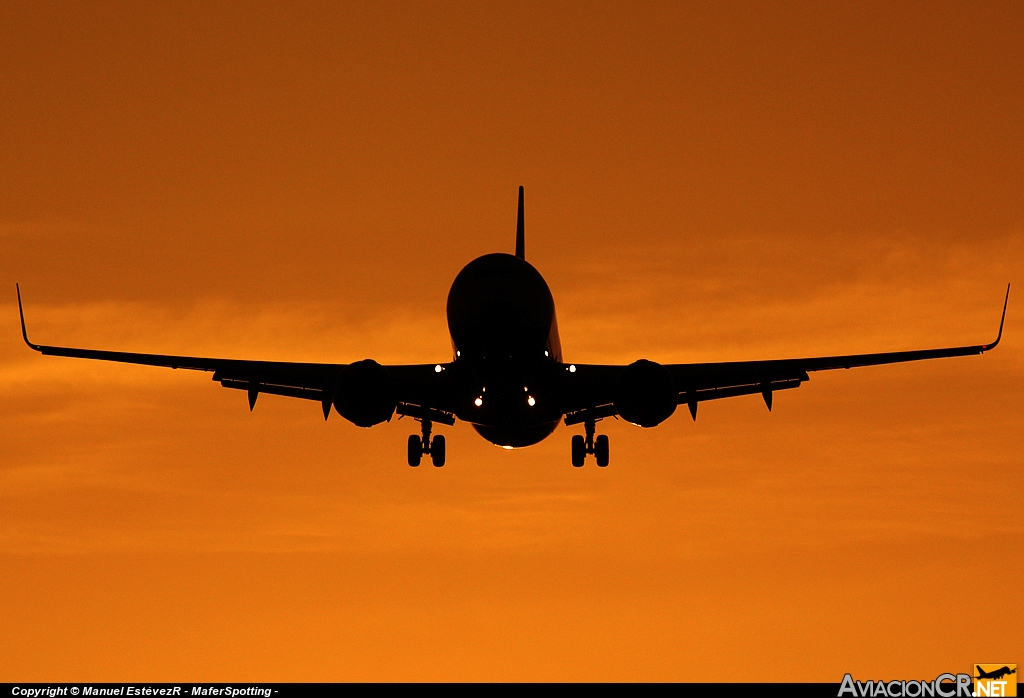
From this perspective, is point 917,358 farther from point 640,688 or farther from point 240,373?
point 240,373

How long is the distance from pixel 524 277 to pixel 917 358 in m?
15.0

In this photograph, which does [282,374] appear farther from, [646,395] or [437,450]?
[646,395]

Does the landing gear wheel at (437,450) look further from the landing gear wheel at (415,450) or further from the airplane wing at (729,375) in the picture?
the airplane wing at (729,375)

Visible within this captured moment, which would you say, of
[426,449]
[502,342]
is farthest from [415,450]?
[502,342]

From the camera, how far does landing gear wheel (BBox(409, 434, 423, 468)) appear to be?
56469 millimetres

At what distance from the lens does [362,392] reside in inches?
1831

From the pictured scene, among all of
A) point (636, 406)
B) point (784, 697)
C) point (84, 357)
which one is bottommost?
point (784, 697)

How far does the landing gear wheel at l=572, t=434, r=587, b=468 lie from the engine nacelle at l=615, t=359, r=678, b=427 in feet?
31.0

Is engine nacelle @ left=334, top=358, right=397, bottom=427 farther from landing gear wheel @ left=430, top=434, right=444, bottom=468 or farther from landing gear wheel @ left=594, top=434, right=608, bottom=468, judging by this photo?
landing gear wheel @ left=594, top=434, right=608, bottom=468

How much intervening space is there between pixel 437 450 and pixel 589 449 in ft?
19.7

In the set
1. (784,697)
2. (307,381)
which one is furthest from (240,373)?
(784,697)

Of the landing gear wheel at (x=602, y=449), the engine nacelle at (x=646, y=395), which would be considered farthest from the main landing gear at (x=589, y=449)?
the engine nacelle at (x=646, y=395)

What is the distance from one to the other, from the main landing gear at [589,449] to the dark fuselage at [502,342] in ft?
25.6

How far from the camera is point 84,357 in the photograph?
169ft
